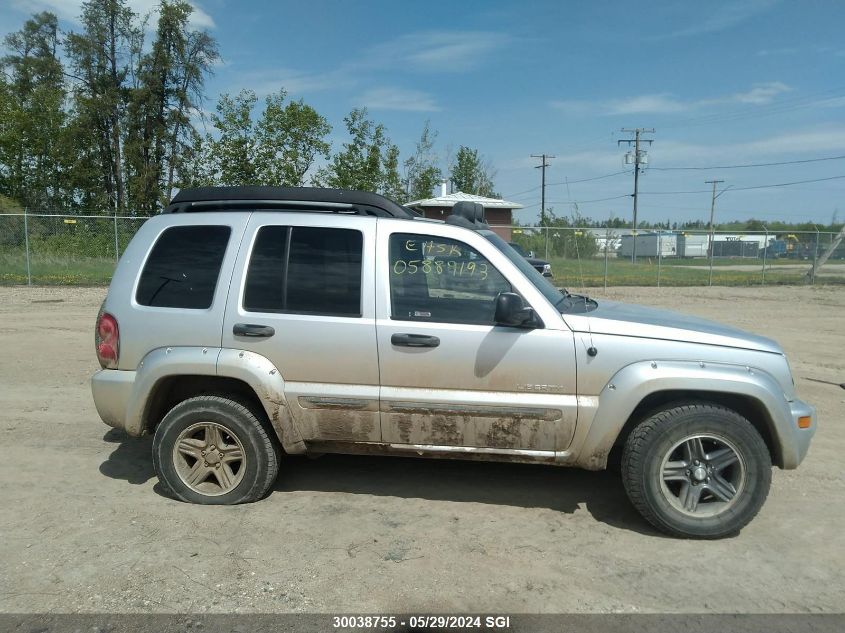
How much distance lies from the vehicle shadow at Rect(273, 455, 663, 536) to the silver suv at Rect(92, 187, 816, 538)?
1.69 ft

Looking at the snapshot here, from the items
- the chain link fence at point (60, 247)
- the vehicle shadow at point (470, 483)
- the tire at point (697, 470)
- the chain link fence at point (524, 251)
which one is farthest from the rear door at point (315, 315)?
the chain link fence at point (60, 247)

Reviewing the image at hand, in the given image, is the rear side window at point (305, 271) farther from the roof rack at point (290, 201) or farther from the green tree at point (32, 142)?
the green tree at point (32, 142)

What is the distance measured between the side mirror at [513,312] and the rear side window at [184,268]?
1.89 metres

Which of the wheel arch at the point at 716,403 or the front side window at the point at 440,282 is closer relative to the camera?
the wheel arch at the point at 716,403

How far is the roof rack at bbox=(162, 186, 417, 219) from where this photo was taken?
4.52m

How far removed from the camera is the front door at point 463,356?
4086 mm

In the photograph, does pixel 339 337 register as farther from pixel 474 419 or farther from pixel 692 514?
pixel 692 514

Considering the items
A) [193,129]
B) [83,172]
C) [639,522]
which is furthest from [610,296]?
[83,172]

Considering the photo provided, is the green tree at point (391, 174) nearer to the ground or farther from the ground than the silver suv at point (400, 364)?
farther from the ground

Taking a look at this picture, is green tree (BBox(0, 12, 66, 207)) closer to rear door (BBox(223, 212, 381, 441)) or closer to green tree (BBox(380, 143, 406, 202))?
green tree (BBox(380, 143, 406, 202))

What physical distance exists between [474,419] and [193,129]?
38.4m

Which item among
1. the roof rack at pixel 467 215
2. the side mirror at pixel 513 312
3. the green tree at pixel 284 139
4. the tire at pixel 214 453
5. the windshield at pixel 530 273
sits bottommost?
the tire at pixel 214 453

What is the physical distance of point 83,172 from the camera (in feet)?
127

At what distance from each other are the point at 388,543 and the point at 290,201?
7.61ft
